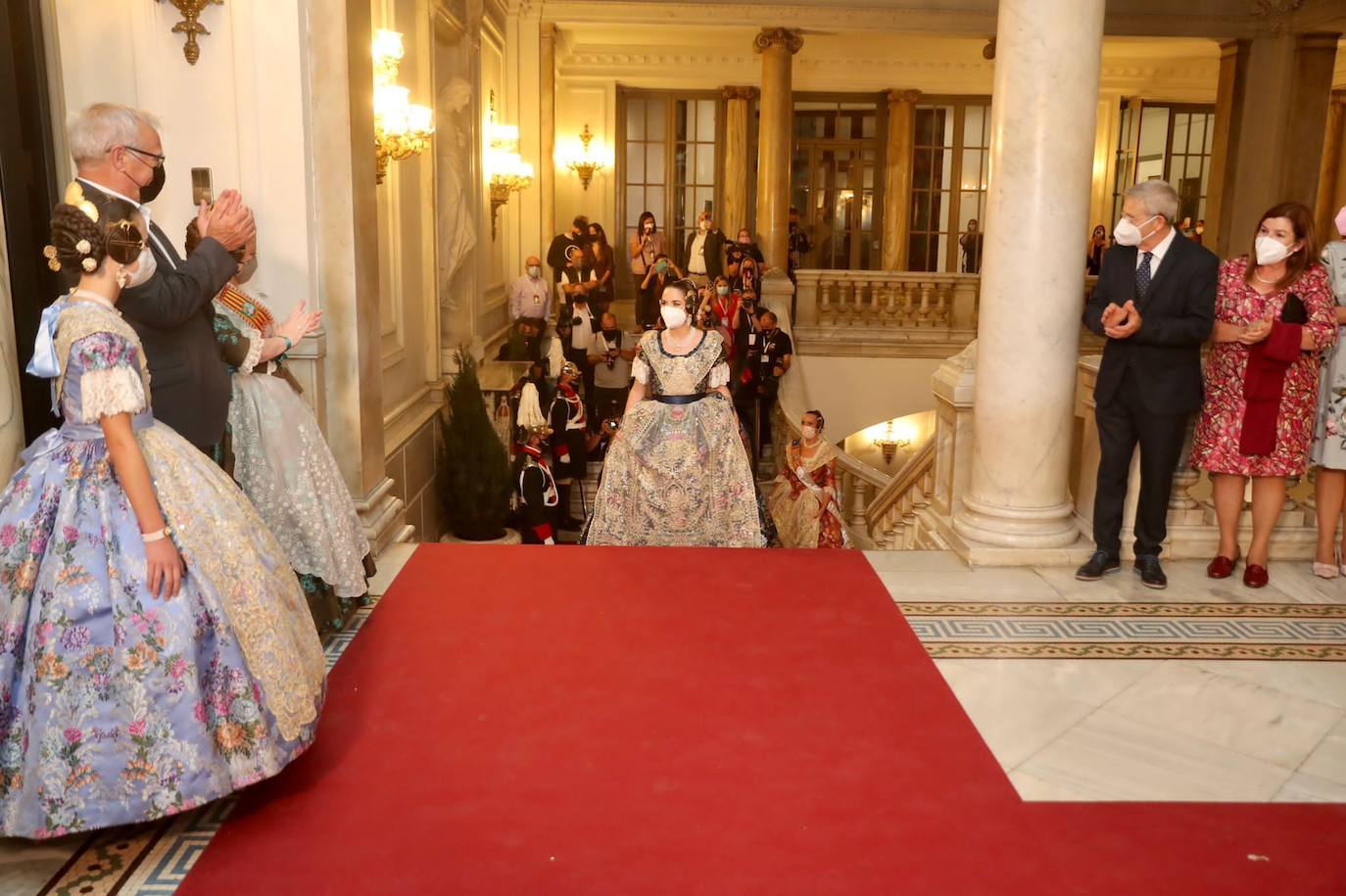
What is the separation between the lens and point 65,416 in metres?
2.95

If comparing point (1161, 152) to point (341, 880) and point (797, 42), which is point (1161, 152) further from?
point (341, 880)

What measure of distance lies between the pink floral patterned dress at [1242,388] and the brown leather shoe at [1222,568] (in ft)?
1.26

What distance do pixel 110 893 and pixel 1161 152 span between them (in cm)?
1925

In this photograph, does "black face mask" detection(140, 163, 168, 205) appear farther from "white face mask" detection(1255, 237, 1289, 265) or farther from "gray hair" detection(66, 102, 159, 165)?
"white face mask" detection(1255, 237, 1289, 265)

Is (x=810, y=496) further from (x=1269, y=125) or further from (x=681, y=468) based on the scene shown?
(x=1269, y=125)

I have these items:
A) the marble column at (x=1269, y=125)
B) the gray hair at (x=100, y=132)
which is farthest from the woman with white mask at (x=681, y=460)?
the marble column at (x=1269, y=125)

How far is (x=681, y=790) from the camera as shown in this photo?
3.25 metres

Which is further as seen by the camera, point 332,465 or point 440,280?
point 440,280

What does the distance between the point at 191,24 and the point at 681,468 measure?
2.89m

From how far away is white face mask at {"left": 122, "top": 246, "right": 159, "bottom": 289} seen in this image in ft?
9.94

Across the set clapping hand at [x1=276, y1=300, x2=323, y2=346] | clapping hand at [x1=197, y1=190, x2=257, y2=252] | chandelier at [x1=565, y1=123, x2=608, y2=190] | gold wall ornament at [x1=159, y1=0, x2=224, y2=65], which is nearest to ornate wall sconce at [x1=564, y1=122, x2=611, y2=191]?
chandelier at [x1=565, y1=123, x2=608, y2=190]

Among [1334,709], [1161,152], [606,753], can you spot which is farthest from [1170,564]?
[1161,152]

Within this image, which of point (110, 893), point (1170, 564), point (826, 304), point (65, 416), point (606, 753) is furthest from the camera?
point (826, 304)

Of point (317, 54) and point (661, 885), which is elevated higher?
point (317, 54)
